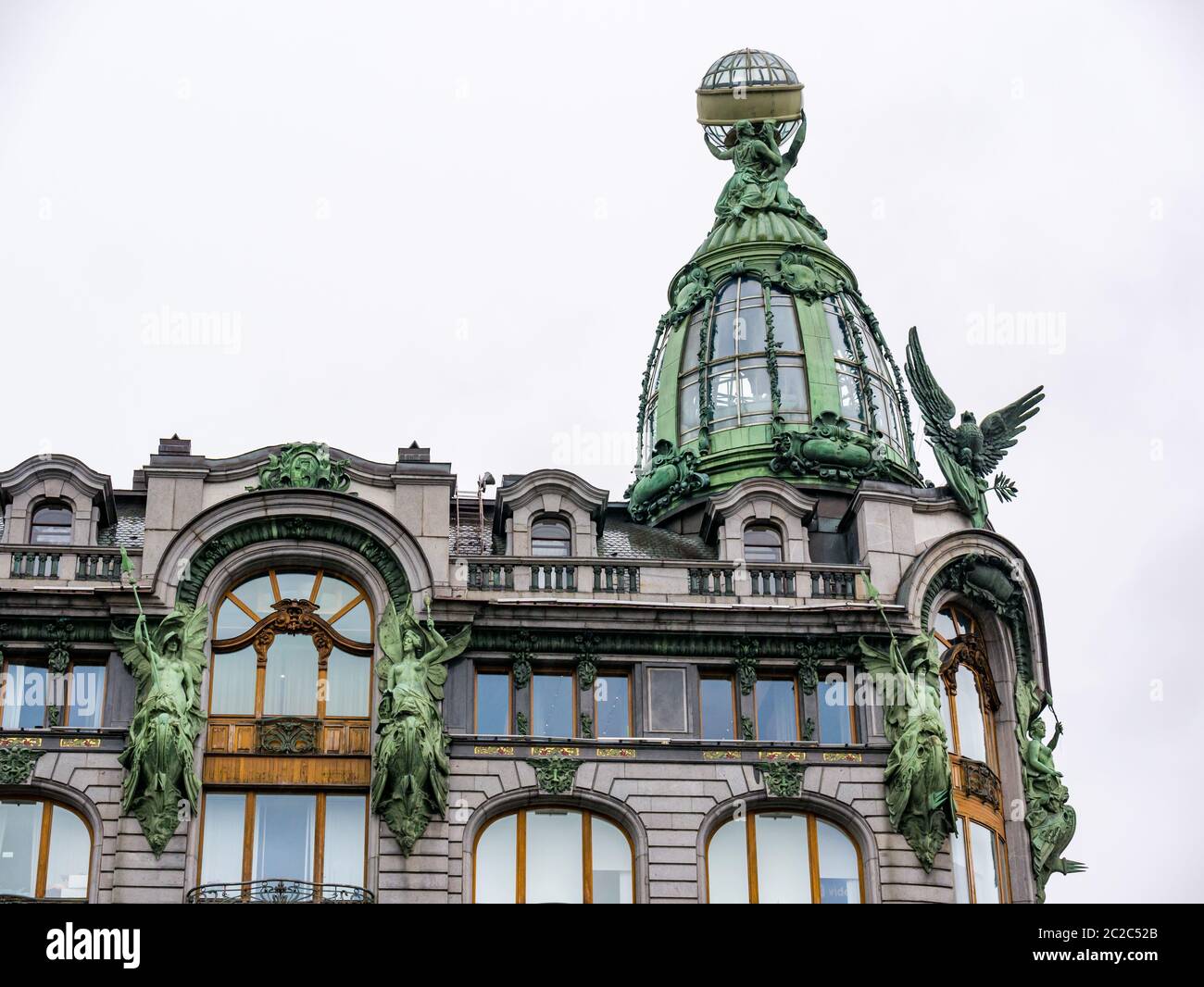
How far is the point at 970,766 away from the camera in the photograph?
54.2 m

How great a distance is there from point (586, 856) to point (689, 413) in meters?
15.8

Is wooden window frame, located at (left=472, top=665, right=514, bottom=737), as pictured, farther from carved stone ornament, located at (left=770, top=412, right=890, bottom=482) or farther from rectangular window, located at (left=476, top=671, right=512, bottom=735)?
carved stone ornament, located at (left=770, top=412, right=890, bottom=482)

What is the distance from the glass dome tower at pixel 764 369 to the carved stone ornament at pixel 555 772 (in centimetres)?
1103

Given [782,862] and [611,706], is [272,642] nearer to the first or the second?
[611,706]

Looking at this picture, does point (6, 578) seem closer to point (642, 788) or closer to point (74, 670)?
point (74, 670)

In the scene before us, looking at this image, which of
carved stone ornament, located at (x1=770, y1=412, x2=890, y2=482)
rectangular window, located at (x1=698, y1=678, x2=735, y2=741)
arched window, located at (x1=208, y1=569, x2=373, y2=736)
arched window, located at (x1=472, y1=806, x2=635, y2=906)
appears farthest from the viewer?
carved stone ornament, located at (x1=770, y1=412, x2=890, y2=482)

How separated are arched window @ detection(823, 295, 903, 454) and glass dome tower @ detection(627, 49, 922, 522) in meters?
0.04

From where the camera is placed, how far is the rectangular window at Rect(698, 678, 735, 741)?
5306 cm

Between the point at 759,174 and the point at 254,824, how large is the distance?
26535mm

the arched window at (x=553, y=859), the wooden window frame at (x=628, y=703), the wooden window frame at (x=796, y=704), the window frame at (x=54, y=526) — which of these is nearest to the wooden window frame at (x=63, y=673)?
the window frame at (x=54, y=526)

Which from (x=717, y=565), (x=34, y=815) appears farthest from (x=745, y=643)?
(x=34, y=815)

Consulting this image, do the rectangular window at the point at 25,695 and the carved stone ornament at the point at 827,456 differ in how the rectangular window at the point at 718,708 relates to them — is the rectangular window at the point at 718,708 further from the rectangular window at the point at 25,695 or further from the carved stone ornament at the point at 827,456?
the rectangular window at the point at 25,695

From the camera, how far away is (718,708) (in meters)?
53.5

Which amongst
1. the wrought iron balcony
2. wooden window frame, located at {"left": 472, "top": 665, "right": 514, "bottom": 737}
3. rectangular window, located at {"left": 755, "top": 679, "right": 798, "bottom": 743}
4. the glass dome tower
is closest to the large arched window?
wooden window frame, located at {"left": 472, "top": 665, "right": 514, "bottom": 737}
